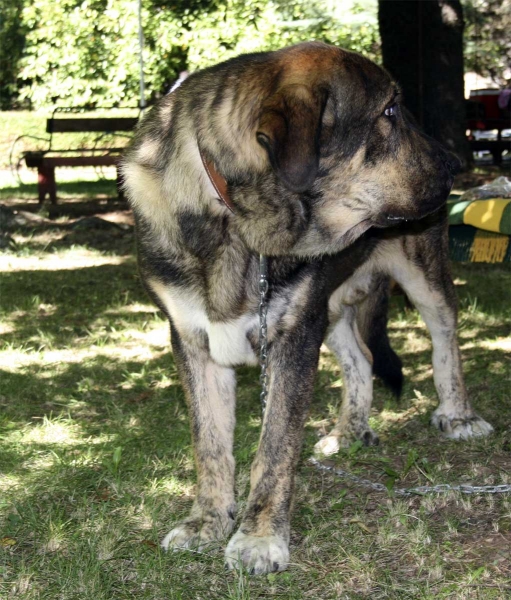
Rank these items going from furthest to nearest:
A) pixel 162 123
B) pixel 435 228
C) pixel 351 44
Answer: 1. pixel 351 44
2. pixel 435 228
3. pixel 162 123

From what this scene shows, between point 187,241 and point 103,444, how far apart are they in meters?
1.67

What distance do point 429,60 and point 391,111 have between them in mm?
8602

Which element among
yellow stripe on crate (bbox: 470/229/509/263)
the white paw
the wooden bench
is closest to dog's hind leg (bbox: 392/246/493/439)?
the white paw

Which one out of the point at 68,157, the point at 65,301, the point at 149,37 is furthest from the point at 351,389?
the point at 149,37

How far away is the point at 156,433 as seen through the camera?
4.79 m

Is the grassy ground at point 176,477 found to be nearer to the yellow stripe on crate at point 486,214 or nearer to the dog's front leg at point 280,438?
the dog's front leg at point 280,438

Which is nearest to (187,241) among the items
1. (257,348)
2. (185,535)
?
(257,348)

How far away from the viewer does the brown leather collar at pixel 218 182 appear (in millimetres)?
3199

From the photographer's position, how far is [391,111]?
11.0ft

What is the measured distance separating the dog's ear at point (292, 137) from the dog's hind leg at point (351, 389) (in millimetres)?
1897

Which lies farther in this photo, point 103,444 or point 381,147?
point 103,444

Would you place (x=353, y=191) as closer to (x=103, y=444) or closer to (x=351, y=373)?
(x=351, y=373)

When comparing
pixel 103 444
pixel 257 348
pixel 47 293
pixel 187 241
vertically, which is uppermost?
pixel 187 241

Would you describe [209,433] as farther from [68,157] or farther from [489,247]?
[68,157]
